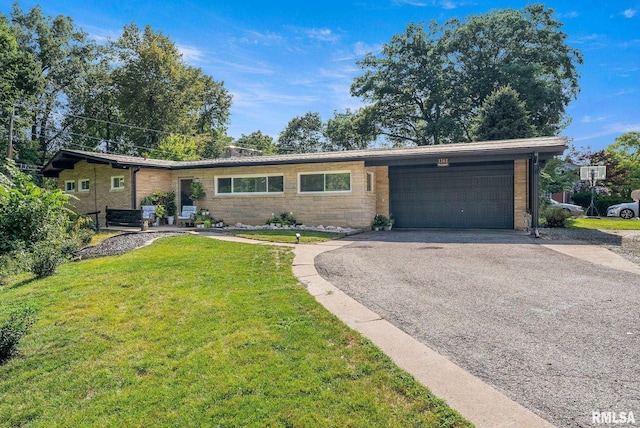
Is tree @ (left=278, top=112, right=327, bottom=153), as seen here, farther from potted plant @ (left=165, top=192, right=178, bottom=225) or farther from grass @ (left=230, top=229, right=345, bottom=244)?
grass @ (left=230, top=229, right=345, bottom=244)

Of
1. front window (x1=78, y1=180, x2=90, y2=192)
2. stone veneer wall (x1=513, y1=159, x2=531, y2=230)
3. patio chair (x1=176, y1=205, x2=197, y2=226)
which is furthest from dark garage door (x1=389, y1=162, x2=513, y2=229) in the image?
front window (x1=78, y1=180, x2=90, y2=192)

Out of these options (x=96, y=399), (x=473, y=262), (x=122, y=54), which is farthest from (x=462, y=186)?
(x=122, y=54)

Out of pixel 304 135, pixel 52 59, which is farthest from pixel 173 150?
pixel 304 135

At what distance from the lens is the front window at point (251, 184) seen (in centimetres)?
1533

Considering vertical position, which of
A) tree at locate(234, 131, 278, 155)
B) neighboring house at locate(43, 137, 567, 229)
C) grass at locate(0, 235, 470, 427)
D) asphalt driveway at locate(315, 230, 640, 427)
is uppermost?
tree at locate(234, 131, 278, 155)

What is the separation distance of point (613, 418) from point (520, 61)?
2918 centimetres

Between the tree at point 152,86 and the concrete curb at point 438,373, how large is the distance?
2965 cm

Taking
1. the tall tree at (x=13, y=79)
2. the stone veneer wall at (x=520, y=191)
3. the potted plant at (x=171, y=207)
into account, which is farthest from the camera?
the tall tree at (x=13, y=79)

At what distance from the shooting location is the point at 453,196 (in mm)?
14703

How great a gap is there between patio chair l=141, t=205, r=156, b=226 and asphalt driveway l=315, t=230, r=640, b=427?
10.5m

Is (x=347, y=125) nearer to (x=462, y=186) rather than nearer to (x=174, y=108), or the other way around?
(x=174, y=108)

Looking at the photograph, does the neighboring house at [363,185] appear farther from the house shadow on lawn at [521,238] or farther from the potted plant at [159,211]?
the house shadow on lawn at [521,238]

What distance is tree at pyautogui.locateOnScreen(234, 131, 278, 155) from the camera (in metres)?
46.8

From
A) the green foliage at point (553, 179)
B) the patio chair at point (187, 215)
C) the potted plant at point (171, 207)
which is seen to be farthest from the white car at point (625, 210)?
the potted plant at point (171, 207)
